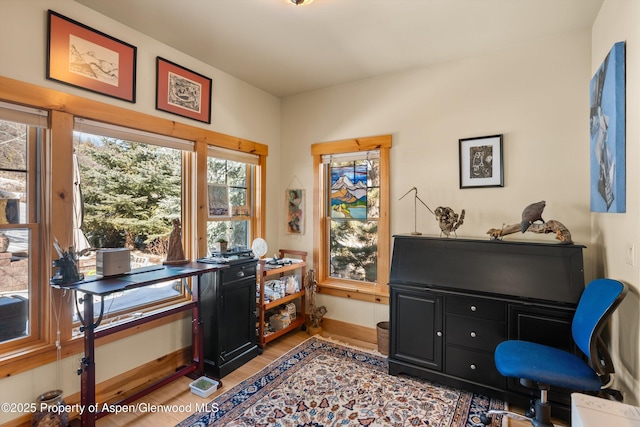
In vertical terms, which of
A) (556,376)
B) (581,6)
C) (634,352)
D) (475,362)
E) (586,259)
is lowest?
(475,362)

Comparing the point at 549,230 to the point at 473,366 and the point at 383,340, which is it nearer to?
the point at 473,366

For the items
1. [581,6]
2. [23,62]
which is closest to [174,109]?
[23,62]

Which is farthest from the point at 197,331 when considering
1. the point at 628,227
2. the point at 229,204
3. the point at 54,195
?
the point at 628,227

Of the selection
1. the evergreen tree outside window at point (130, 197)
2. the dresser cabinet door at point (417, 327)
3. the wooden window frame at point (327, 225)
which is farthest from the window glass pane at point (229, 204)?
the dresser cabinet door at point (417, 327)

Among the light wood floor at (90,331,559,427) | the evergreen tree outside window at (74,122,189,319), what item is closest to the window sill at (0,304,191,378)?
the evergreen tree outside window at (74,122,189,319)

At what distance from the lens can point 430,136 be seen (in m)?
3.01

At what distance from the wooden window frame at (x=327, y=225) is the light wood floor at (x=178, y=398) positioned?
0.60m

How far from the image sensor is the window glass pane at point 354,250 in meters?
3.40

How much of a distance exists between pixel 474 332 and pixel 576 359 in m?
0.59

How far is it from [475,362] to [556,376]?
63 cm

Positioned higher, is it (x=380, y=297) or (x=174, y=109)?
(x=174, y=109)

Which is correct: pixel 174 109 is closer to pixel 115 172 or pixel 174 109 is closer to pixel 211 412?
pixel 115 172

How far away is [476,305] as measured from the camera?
229 cm

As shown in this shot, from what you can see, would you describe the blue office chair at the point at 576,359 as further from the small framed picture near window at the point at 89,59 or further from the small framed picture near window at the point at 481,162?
the small framed picture near window at the point at 89,59
